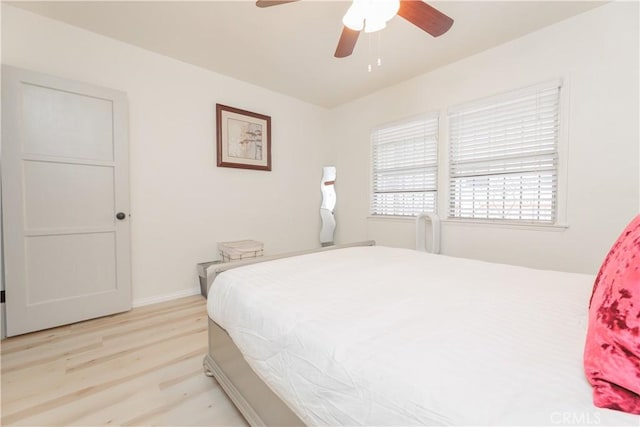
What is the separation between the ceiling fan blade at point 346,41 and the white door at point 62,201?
1991 mm

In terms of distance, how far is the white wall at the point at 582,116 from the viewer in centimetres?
194

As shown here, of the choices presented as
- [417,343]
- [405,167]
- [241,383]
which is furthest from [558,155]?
[241,383]

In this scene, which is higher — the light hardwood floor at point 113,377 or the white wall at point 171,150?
the white wall at point 171,150

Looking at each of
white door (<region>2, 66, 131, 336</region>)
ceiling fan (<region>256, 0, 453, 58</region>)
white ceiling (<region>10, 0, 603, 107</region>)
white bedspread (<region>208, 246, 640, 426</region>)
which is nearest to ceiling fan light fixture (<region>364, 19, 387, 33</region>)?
ceiling fan (<region>256, 0, 453, 58</region>)

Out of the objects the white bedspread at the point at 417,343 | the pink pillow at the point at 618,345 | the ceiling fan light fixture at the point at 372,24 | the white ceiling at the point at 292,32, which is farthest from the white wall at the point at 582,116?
the pink pillow at the point at 618,345

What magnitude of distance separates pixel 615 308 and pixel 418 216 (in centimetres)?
246

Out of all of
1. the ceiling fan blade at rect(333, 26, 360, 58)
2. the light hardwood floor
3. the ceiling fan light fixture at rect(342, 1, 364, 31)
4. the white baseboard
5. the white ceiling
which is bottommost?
the light hardwood floor

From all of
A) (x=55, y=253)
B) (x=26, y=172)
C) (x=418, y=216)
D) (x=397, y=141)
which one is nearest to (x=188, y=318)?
(x=55, y=253)

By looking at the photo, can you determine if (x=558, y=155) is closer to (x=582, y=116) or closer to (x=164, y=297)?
(x=582, y=116)

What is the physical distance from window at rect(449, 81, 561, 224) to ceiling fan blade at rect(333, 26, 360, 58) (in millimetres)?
1476

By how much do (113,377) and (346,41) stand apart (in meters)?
2.60

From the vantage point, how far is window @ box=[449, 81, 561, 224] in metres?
2.29

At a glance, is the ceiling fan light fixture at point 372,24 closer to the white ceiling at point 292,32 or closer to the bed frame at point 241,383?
the white ceiling at point 292,32

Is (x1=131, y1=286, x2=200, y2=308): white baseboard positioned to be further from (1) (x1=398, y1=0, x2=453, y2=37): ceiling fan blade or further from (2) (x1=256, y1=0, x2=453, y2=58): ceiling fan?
(1) (x1=398, y1=0, x2=453, y2=37): ceiling fan blade
